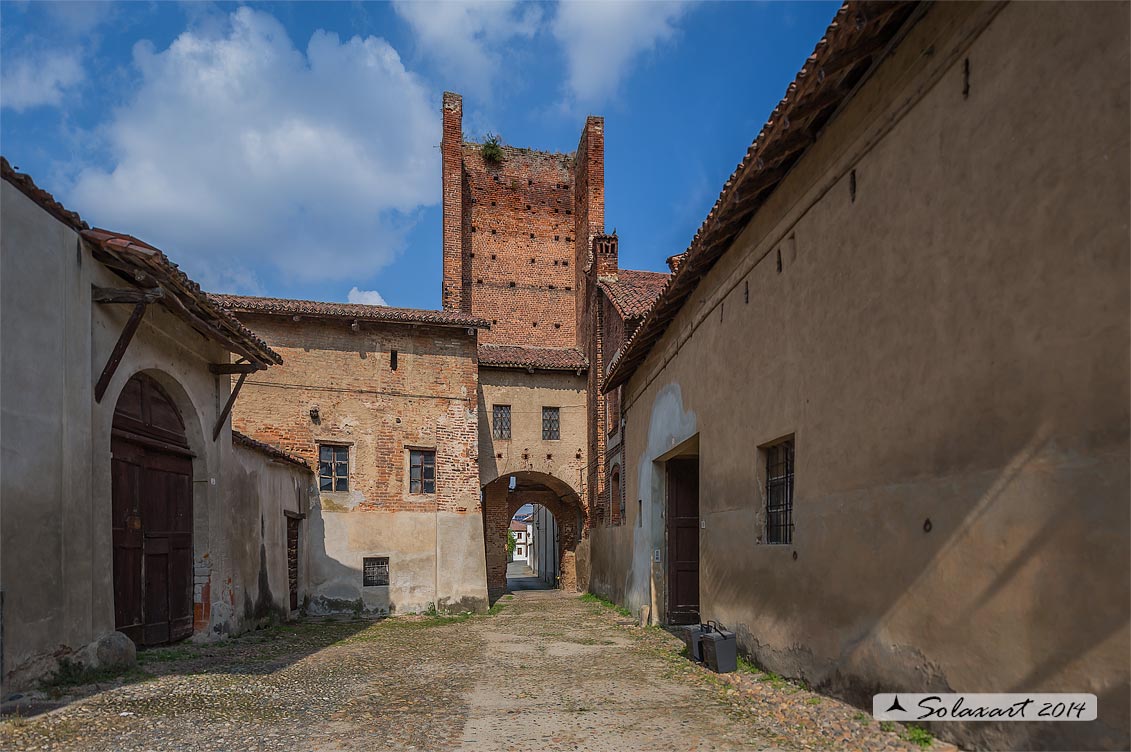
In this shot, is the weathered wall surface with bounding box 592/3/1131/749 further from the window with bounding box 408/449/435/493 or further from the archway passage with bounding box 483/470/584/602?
the archway passage with bounding box 483/470/584/602

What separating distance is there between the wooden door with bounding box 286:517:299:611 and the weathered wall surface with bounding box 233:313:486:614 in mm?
Answer: 497

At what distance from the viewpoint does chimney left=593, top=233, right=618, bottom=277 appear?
21.4 meters

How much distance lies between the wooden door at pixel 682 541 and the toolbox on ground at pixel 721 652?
4.71 m

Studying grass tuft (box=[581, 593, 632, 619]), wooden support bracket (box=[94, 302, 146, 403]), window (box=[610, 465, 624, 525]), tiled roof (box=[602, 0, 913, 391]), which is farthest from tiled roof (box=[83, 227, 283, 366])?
window (box=[610, 465, 624, 525])

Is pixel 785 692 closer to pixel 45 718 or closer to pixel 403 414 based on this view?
pixel 45 718

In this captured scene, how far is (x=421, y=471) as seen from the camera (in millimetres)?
17688

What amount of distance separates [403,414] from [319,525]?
3.01 metres

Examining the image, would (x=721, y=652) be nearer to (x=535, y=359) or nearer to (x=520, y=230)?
(x=535, y=359)

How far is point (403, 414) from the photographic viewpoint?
17688mm

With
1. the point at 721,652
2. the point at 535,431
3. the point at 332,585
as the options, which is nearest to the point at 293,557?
the point at 332,585

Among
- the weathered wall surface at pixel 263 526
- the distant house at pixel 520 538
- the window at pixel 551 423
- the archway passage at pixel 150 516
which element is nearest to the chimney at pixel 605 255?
the window at pixel 551 423

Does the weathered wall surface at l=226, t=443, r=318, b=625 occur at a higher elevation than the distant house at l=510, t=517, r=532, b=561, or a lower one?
higher

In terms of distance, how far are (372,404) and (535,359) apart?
5.76 m

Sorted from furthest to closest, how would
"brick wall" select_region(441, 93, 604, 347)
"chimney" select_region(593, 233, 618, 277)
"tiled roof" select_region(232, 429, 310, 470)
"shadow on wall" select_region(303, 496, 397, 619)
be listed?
"brick wall" select_region(441, 93, 604, 347)
"chimney" select_region(593, 233, 618, 277)
"shadow on wall" select_region(303, 496, 397, 619)
"tiled roof" select_region(232, 429, 310, 470)
